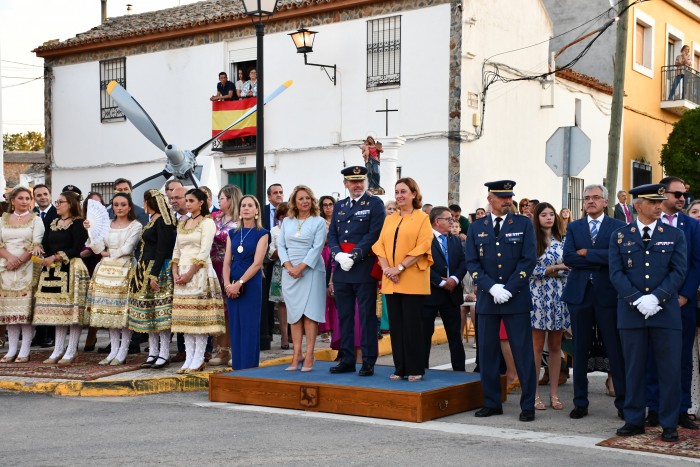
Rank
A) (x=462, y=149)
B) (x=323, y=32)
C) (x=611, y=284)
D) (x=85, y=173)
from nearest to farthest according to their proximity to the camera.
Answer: (x=611, y=284) → (x=462, y=149) → (x=323, y=32) → (x=85, y=173)

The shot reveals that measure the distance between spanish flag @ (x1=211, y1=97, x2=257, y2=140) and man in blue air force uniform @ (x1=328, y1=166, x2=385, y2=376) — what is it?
13.9m

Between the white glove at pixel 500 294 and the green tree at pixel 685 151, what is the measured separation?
61.4 ft

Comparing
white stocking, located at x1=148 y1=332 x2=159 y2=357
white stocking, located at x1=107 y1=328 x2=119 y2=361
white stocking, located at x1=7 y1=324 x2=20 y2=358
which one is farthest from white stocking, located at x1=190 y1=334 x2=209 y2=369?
white stocking, located at x1=7 y1=324 x2=20 y2=358

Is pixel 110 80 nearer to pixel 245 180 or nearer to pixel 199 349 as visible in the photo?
pixel 245 180

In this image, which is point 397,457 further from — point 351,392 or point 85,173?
point 85,173

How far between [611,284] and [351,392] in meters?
2.45

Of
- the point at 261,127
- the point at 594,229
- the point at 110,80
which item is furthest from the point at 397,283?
the point at 110,80

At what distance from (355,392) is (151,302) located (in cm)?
326

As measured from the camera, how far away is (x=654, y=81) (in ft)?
95.1

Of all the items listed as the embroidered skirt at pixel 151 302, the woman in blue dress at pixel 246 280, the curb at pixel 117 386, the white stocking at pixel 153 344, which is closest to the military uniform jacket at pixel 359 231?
the woman in blue dress at pixel 246 280

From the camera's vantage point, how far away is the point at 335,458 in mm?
6914

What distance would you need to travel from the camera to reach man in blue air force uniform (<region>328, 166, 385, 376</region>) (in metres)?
9.47

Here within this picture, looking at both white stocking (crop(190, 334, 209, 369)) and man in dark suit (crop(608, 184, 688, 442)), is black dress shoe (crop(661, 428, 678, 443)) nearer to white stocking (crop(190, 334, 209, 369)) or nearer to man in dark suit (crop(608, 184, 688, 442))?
man in dark suit (crop(608, 184, 688, 442))

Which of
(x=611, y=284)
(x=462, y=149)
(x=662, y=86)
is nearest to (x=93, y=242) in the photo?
(x=611, y=284)
